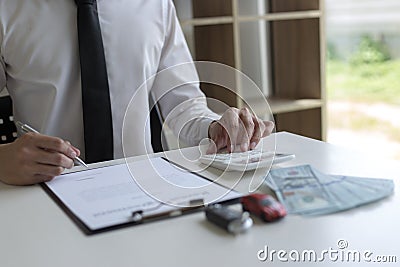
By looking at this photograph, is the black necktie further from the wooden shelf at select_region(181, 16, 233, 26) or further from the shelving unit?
the shelving unit

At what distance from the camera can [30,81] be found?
134 cm

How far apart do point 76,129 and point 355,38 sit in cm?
214

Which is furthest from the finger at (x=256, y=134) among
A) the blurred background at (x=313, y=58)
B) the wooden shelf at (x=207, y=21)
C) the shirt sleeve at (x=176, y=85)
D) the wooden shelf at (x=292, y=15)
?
the wooden shelf at (x=292, y=15)

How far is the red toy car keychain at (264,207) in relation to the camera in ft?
2.39

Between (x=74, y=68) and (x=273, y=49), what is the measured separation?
1487 mm

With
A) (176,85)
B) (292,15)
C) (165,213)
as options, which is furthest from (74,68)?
(292,15)

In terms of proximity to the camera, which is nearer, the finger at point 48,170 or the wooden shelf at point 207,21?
the finger at point 48,170

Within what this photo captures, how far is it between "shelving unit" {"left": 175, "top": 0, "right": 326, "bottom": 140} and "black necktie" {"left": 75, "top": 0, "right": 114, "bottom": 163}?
882mm

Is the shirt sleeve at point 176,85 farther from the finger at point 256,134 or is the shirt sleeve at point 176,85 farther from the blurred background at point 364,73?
the blurred background at point 364,73

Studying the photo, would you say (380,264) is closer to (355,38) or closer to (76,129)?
(76,129)

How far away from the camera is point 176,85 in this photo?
58.7 inches

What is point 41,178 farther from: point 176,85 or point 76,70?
point 176,85

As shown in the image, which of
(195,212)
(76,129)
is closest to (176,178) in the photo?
(195,212)

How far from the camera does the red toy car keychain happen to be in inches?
28.6
